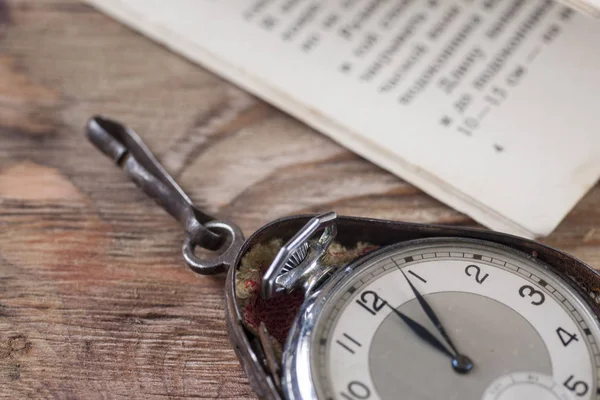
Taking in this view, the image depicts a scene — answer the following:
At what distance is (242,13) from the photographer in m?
0.99

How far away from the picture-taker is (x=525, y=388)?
59cm

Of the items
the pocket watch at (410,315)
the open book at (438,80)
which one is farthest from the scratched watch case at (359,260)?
the open book at (438,80)

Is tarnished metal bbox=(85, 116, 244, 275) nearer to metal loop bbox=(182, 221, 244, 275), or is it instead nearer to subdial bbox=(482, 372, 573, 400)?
metal loop bbox=(182, 221, 244, 275)

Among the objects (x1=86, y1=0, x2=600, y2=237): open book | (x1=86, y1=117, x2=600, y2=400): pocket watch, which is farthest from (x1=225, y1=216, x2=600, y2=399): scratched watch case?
(x1=86, y1=0, x2=600, y2=237): open book

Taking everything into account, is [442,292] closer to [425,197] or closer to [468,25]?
[425,197]

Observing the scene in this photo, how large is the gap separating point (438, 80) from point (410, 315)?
372 mm

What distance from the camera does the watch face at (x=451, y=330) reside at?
60 centimetres

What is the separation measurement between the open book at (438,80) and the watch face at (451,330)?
0.15 meters

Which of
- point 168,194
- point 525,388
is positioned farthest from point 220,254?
point 525,388

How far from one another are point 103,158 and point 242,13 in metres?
0.27

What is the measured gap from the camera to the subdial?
590 mm

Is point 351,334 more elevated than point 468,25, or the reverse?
point 468,25

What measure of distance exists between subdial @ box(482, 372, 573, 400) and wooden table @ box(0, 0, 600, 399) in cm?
21

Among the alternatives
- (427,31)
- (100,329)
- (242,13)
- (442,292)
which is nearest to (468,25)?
(427,31)
